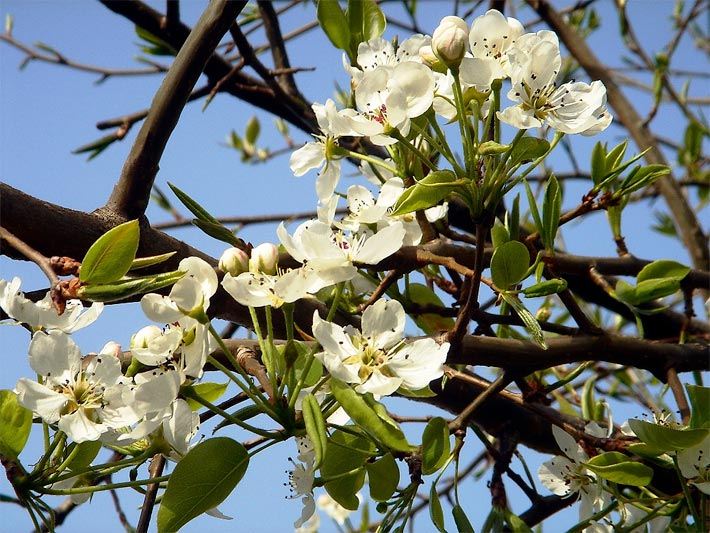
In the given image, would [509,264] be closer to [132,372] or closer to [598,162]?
[598,162]

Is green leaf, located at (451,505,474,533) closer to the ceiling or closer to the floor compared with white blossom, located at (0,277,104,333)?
closer to the floor

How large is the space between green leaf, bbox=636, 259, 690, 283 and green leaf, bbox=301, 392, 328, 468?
0.62m

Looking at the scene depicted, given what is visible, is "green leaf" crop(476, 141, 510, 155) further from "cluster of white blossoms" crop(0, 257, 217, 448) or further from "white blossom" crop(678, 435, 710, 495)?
"white blossom" crop(678, 435, 710, 495)

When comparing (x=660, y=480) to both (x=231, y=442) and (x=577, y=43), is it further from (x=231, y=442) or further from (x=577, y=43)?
(x=577, y=43)

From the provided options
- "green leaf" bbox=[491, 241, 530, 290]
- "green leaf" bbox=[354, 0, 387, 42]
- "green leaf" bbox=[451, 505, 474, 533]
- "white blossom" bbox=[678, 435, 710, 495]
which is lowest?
"white blossom" bbox=[678, 435, 710, 495]

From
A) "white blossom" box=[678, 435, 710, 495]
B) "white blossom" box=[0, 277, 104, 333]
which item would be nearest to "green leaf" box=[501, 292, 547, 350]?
"white blossom" box=[678, 435, 710, 495]

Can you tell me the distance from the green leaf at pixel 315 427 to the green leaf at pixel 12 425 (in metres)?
0.29

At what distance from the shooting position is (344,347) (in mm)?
789

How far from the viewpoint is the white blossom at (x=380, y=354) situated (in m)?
0.76

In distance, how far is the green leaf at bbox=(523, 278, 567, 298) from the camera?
2.88 ft

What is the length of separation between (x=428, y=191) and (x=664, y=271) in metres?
0.50

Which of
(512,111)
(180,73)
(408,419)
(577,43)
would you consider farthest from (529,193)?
(577,43)

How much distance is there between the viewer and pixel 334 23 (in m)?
1.08

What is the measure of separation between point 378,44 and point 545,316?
2.01 feet
